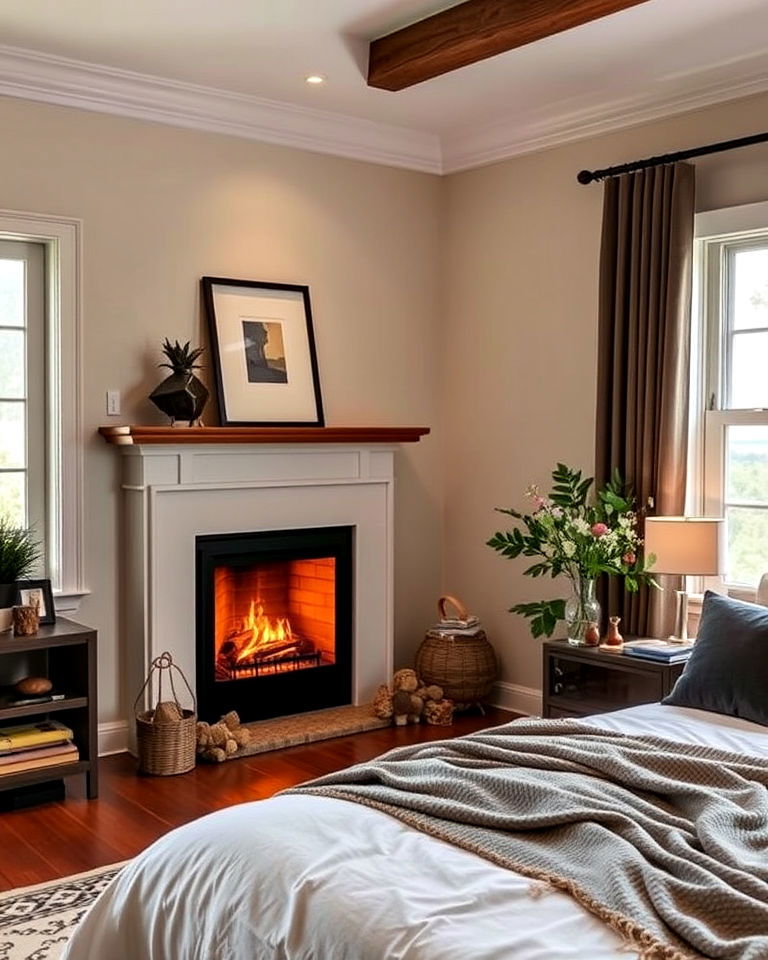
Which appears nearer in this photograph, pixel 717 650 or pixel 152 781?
pixel 717 650

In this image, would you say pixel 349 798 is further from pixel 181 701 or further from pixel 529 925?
pixel 181 701

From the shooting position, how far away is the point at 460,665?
17.2ft

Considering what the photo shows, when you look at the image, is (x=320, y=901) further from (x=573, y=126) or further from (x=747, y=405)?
(x=573, y=126)

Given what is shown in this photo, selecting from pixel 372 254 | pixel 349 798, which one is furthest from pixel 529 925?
pixel 372 254

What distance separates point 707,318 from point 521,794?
9.09 feet

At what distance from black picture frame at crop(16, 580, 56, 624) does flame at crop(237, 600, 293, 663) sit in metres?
1.03

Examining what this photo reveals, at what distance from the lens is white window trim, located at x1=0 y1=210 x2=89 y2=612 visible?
177 inches

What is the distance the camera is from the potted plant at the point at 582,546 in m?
4.44

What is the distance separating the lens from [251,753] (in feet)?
15.3

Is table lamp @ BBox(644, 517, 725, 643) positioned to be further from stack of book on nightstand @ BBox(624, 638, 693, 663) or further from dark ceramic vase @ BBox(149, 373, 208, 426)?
dark ceramic vase @ BBox(149, 373, 208, 426)

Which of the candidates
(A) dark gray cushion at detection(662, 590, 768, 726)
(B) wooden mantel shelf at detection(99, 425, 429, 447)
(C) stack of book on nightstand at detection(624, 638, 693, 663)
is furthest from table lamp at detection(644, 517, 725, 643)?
(B) wooden mantel shelf at detection(99, 425, 429, 447)

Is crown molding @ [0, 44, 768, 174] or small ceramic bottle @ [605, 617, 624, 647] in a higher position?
crown molding @ [0, 44, 768, 174]

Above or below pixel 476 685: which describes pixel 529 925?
above

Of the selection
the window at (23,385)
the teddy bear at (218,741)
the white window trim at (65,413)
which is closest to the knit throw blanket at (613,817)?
the teddy bear at (218,741)
